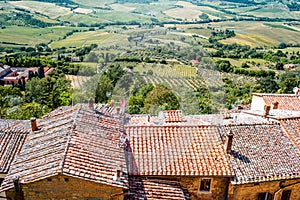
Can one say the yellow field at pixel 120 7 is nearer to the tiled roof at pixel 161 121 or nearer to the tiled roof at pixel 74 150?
the tiled roof at pixel 161 121

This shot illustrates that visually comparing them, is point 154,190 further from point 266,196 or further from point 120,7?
point 120,7

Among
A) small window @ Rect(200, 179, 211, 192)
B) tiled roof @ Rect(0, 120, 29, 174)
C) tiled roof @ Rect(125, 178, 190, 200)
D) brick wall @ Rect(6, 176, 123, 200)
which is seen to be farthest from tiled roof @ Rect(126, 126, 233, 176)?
tiled roof @ Rect(0, 120, 29, 174)

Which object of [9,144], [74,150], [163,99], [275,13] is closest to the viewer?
[74,150]

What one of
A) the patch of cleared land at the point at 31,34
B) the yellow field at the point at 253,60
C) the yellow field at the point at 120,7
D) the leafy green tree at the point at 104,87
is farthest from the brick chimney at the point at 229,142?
the patch of cleared land at the point at 31,34

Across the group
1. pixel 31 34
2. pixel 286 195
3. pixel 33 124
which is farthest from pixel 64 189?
pixel 31 34

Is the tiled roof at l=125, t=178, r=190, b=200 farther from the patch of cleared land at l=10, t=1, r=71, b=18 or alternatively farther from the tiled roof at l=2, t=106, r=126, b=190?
the patch of cleared land at l=10, t=1, r=71, b=18

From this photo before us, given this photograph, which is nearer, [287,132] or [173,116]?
[287,132]

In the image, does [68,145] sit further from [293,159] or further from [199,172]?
[293,159]
